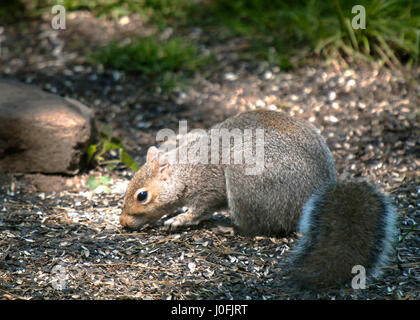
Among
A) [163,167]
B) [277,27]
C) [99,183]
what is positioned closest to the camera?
[163,167]

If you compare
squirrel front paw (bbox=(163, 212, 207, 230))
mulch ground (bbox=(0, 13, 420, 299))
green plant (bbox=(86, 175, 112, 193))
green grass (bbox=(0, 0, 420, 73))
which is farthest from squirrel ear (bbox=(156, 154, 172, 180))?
green grass (bbox=(0, 0, 420, 73))

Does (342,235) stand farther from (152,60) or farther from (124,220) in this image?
(152,60)

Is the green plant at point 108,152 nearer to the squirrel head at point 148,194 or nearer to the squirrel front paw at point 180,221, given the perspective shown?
the squirrel head at point 148,194

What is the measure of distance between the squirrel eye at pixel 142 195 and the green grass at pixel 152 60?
110 inches

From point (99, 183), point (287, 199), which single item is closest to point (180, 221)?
point (287, 199)

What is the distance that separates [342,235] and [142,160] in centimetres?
252

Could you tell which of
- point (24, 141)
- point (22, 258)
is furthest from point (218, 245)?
point (24, 141)

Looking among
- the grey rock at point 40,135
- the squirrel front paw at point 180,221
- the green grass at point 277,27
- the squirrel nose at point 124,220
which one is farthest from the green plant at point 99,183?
the green grass at point 277,27

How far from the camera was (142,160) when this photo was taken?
5.14m

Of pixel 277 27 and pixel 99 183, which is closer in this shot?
pixel 99 183

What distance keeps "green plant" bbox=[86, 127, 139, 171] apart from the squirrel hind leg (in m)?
2.05

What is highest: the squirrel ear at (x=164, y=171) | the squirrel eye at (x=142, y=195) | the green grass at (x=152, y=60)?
the green grass at (x=152, y=60)

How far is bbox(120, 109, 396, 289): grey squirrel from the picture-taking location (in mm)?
3109

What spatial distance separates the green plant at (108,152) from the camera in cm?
487
